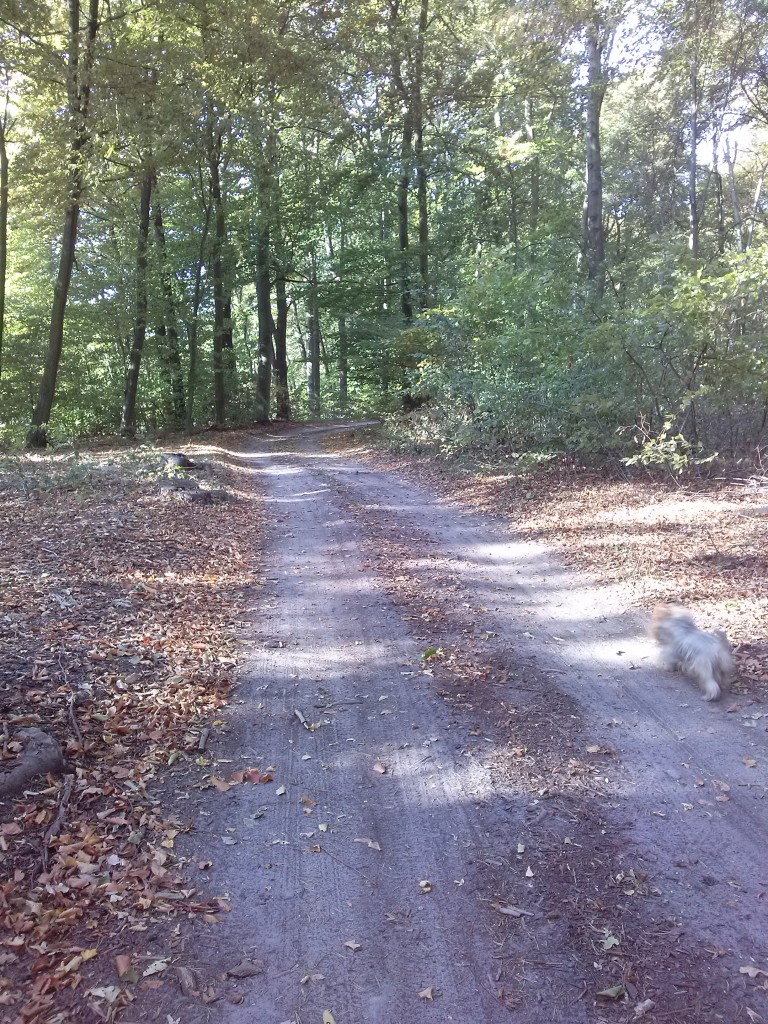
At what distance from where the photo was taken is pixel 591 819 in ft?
10.4

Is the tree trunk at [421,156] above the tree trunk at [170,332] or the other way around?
above

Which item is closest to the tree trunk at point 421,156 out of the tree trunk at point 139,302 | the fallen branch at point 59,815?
the tree trunk at point 139,302

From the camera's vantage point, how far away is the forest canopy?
10.2m

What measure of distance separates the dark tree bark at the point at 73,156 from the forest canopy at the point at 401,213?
76 mm

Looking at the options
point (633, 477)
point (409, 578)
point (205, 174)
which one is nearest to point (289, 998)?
point (409, 578)

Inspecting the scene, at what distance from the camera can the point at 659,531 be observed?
768 centimetres

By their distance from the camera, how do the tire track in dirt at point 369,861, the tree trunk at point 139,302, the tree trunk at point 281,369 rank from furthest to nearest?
the tree trunk at point 281,369
the tree trunk at point 139,302
the tire track in dirt at point 369,861

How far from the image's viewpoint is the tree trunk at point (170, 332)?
22.2 meters

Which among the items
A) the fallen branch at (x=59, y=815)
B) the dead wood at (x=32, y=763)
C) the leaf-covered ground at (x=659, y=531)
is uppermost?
the leaf-covered ground at (x=659, y=531)

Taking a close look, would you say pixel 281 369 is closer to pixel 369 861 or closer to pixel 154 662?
pixel 154 662

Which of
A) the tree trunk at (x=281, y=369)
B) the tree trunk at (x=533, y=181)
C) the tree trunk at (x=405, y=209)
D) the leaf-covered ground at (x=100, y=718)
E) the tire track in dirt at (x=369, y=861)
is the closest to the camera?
the tire track in dirt at (x=369, y=861)

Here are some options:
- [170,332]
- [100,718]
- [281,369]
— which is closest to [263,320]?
[170,332]

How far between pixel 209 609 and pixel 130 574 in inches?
44.4

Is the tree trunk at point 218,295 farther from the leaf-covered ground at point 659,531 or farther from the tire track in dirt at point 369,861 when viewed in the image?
the tire track in dirt at point 369,861
